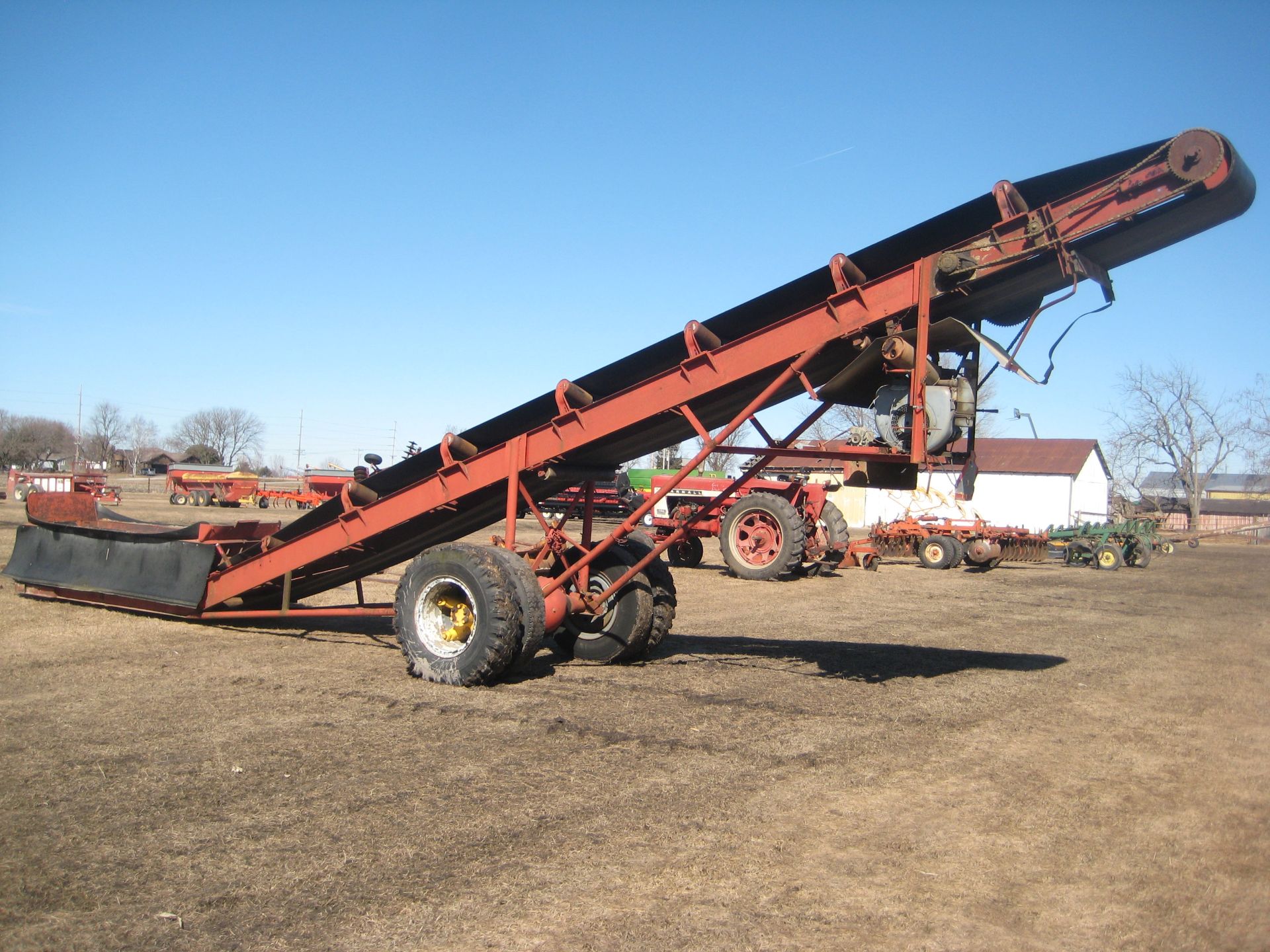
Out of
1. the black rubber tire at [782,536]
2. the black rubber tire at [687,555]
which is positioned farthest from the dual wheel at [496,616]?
the black rubber tire at [687,555]

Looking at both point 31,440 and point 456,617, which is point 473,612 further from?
point 31,440

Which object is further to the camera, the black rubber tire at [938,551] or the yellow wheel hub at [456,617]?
the black rubber tire at [938,551]

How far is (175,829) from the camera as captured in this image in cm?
440

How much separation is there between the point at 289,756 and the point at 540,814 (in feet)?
5.72

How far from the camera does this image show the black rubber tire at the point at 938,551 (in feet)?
79.2

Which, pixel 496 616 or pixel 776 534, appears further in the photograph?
A: pixel 776 534

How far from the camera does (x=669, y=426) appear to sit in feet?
27.0

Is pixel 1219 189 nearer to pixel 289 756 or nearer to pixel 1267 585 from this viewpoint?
pixel 289 756

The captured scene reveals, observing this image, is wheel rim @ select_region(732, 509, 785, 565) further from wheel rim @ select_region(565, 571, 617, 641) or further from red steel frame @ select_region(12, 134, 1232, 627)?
red steel frame @ select_region(12, 134, 1232, 627)

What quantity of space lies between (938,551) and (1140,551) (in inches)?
322

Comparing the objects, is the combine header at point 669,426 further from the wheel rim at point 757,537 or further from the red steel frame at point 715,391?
the wheel rim at point 757,537

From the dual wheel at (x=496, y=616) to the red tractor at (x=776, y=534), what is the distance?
27.7ft

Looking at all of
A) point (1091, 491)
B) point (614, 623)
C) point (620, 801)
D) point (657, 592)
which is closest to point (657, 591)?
point (657, 592)

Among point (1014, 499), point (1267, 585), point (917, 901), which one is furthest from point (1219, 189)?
point (1014, 499)
